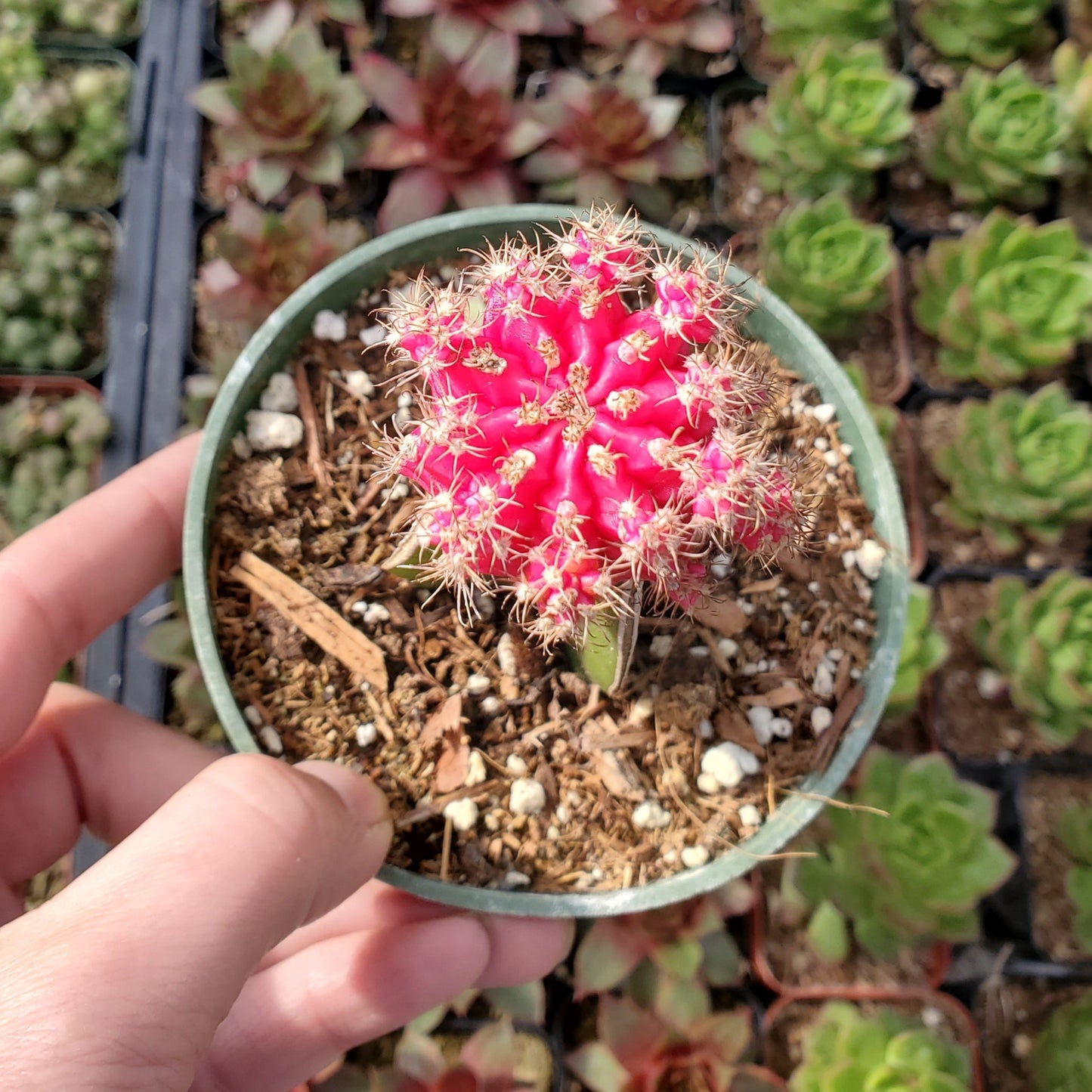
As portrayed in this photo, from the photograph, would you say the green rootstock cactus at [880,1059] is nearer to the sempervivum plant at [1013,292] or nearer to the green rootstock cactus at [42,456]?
the sempervivum plant at [1013,292]

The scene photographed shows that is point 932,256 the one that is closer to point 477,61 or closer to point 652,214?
point 652,214

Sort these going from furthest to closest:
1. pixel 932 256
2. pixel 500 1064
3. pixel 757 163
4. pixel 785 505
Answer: pixel 757 163
pixel 932 256
pixel 500 1064
pixel 785 505

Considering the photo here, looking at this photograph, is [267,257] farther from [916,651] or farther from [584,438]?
[916,651]

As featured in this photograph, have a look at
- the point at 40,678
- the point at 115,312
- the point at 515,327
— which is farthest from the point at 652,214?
the point at 40,678

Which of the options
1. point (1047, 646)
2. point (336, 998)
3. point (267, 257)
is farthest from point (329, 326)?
point (1047, 646)

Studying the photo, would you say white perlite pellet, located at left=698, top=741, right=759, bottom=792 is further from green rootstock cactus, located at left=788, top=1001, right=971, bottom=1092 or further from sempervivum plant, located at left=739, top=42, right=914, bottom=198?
sempervivum plant, located at left=739, top=42, right=914, bottom=198

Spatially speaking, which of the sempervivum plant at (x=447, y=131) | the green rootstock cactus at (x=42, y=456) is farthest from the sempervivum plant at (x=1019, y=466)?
the green rootstock cactus at (x=42, y=456)
